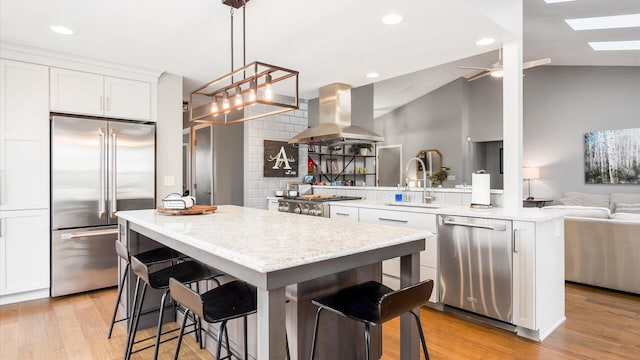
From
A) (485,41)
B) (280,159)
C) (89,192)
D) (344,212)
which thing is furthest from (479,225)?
(89,192)

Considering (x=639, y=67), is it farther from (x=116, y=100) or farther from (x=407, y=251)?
(x=116, y=100)

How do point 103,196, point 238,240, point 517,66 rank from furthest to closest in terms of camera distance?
point 103,196 < point 517,66 < point 238,240

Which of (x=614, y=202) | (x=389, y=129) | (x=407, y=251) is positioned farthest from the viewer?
(x=389, y=129)

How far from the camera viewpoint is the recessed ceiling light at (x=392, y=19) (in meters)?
2.59

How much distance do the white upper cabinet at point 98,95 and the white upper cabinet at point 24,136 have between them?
0.11 metres

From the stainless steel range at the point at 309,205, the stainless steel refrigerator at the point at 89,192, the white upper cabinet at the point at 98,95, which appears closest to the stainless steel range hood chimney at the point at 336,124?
the stainless steel range at the point at 309,205

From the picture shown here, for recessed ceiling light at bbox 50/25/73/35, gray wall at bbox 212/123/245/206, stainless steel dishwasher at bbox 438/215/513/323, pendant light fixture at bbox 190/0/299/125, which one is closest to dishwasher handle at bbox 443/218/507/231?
stainless steel dishwasher at bbox 438/215/513/323

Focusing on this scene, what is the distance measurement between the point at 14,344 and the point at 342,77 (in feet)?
12.7

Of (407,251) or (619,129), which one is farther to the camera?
(619,129)

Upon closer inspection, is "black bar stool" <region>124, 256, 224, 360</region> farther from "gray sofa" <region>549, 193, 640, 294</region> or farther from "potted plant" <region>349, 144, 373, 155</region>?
"potted plant" <region>349, 144, 373, 155</region>

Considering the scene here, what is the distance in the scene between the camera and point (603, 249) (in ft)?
11.5

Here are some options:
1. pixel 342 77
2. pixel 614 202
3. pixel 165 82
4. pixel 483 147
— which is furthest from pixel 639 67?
pixel 165 82

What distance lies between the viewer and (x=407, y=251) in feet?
5.62

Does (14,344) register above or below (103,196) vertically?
below
